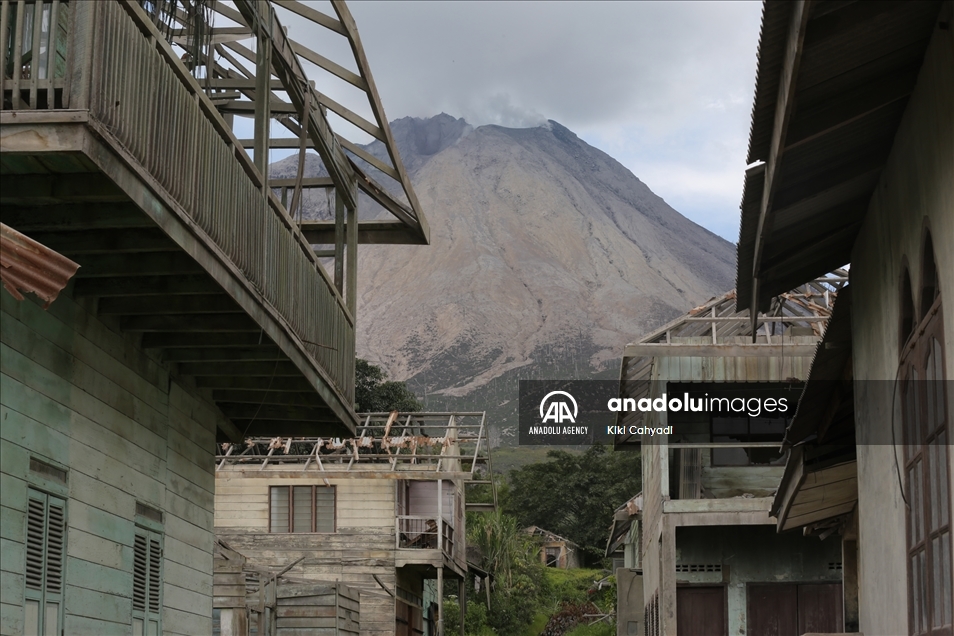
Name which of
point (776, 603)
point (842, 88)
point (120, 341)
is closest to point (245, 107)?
point (120, 341)

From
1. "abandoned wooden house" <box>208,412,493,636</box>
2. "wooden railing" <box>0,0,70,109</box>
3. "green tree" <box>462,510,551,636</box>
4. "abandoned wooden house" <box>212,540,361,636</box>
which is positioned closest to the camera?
"wooden railing" <box>0,0,70,109</box>

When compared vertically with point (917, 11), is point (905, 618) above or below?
below

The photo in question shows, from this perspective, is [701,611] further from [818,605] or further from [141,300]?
[141,300]

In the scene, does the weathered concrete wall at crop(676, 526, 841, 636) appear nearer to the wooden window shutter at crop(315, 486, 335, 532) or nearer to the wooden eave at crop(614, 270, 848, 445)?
the wooden eave at crop(614, 270, 848, 445)

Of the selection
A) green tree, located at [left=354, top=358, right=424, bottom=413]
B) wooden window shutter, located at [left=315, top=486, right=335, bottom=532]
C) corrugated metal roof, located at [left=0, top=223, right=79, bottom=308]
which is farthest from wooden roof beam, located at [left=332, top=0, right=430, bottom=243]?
green tree, located at [left=354, top=358, right=424, bottom=413]

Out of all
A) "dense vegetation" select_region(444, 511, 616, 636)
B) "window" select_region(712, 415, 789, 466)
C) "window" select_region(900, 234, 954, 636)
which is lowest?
"dense vegetation" select_region(444, 511, 616, 636)

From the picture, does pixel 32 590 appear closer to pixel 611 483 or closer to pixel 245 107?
pixel 245 107

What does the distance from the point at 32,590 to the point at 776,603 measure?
1805 cm

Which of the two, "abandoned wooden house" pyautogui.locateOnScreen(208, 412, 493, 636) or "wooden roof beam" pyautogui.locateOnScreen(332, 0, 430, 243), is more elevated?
"wooden roof beam" pyautogui.locateOnScreen(332, 0, 430, 243)

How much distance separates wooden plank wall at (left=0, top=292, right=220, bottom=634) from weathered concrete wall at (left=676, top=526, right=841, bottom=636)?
13.4 meters

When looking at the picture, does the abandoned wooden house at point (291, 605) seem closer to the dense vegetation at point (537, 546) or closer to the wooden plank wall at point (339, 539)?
the wooden plank wall at point (339, 539)

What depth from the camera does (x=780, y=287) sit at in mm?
10023

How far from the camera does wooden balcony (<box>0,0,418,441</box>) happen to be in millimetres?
7293

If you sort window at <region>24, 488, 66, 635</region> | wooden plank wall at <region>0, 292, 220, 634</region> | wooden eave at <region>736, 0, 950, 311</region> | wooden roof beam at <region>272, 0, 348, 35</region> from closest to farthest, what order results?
1. wooden eave at <region>736, 0, 950, 311</region>
2. wooden plank wall at <region>0, 292, 220, 634</region>
3. window at <region>24, 488, 66, 635</region>
4. wooden roof beam at <region>272, 0, 348, 35</region>
